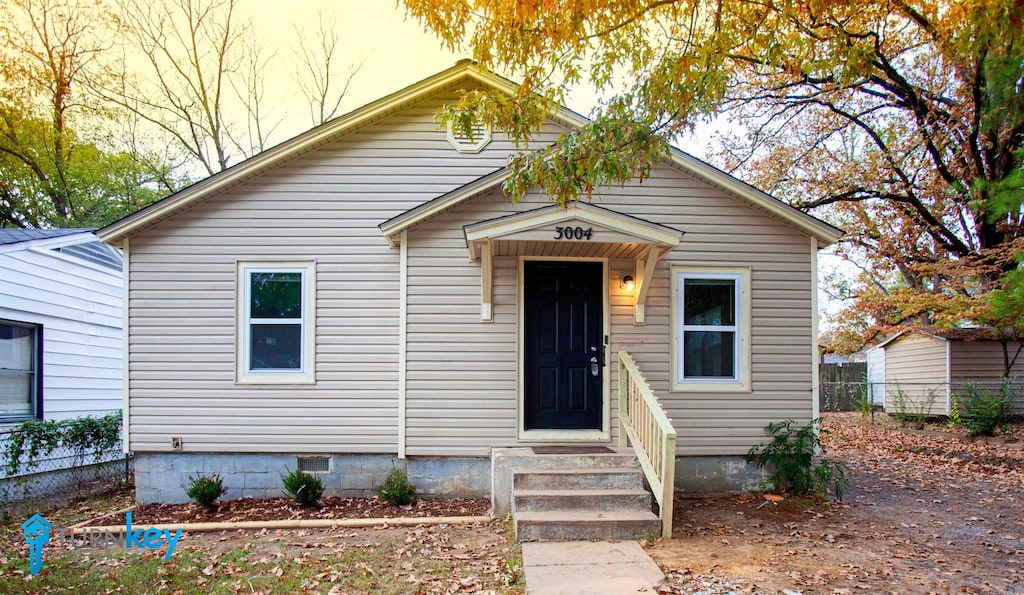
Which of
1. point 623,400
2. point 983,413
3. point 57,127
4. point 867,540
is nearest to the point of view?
point 867,540

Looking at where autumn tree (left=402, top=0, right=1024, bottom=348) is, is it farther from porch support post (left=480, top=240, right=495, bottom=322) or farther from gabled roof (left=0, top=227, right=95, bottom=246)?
gabled roof (left=0, top=227, right=95, bottom=246)

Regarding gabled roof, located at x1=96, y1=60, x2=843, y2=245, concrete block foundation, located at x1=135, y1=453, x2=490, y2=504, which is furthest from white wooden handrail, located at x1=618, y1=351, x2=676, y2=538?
gabled roof, located at x1=96, y1=60, x2=843, y2=245

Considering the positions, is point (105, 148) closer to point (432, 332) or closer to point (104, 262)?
point (104, 262)

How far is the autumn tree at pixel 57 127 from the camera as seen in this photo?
1866 cm

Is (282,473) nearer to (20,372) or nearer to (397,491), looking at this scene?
(397,491)

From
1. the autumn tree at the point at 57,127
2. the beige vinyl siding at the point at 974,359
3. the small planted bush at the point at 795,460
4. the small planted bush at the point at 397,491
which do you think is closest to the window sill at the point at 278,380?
the small planted bush at the point at 397,491

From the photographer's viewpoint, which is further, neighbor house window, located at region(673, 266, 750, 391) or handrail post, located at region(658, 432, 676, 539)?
neighbor house window, located at region(673, 266, 750, 391)

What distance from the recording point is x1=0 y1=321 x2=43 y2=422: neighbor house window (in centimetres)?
858

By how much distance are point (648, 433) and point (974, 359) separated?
14373 mm

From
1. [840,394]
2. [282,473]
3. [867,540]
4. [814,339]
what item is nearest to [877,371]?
[840,394]

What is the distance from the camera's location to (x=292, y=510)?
7.22m

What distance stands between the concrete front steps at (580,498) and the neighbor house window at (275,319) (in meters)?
3.14

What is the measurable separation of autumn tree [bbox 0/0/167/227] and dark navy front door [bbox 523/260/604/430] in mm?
18417

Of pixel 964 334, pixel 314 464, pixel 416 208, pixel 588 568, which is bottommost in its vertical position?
pixel 588 568
